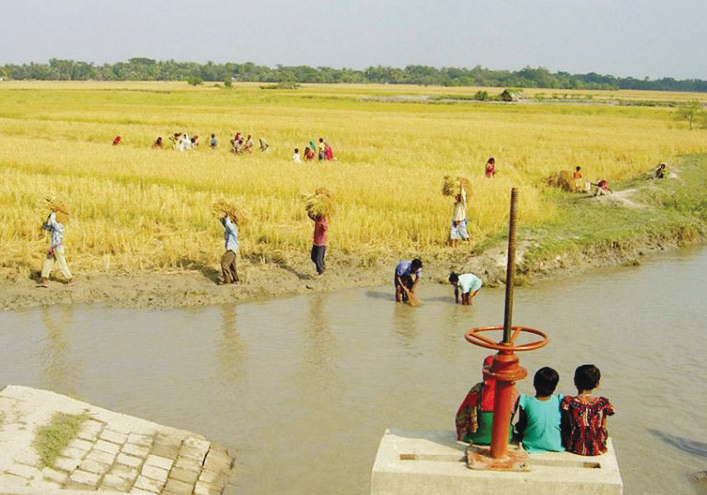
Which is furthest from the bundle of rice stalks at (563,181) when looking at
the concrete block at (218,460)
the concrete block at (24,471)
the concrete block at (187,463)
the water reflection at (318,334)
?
the concrete block at (24,471)

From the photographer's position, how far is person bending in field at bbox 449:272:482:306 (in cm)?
1156

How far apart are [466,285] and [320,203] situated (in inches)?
99.6

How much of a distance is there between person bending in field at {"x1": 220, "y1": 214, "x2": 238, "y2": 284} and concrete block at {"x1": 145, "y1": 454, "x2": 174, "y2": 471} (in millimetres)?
5827

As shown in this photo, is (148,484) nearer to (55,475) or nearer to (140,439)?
(140,439)

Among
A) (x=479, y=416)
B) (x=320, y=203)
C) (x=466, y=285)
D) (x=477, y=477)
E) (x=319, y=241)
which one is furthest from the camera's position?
(x=319, y=241)

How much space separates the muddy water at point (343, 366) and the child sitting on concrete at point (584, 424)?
5.79ft

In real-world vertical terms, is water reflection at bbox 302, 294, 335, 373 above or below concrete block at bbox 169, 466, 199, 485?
below

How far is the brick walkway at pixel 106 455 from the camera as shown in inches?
220

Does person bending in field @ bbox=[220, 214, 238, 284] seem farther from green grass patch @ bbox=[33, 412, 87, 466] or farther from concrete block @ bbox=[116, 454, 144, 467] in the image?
concrete block @ bbox=[116, 454, 144, 467]

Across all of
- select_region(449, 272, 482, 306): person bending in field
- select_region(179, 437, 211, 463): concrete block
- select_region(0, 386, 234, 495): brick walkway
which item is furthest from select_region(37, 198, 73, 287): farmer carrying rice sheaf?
select_region(179, 437, 211, 463): concrete block

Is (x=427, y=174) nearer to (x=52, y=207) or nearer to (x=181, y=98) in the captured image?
(x=52, y=207)

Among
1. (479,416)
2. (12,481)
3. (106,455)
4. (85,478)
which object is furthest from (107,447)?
(479,416)

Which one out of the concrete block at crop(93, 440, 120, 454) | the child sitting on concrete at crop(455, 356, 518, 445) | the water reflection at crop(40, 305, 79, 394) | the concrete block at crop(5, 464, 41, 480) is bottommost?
the water reflection at crop(40, 305, 79, 394)

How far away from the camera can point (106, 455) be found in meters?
6.02
